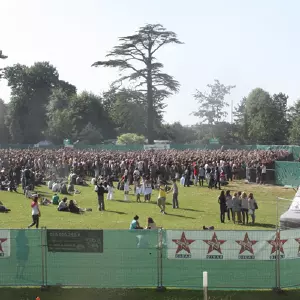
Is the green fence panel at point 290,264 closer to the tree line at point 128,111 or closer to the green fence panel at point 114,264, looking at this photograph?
the green fence panel at point 114,264

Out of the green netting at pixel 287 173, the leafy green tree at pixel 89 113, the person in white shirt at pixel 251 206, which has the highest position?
the leafy green tree at pixel 89 113

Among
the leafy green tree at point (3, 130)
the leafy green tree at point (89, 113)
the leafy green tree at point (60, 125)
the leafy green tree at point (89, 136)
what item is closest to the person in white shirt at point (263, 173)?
the leafy green tree at point (89, 136)

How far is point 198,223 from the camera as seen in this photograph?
78.1 ft

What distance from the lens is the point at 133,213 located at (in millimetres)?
26312

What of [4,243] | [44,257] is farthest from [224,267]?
[4,243]

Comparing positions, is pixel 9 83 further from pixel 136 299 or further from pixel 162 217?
pixel 136 299

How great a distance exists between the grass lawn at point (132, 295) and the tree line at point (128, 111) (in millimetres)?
61553

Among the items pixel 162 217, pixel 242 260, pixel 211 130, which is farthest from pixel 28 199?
pixel 211 130

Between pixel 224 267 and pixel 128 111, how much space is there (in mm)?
63844

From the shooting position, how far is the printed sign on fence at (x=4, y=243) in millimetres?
14219

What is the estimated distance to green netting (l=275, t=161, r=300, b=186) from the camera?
40.4 metres

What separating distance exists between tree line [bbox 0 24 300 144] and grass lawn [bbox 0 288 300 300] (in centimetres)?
6155

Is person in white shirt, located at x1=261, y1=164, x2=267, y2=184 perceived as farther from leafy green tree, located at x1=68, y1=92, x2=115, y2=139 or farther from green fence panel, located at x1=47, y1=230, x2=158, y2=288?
leafy green tree, located at x1=68, y1=92, x2=115, y2=139

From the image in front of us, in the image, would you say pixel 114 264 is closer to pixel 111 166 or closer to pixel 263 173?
pixel 111 166
